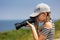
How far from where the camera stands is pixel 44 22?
3.70 m

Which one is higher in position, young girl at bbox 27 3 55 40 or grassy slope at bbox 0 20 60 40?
grassy slope at bbox 0 20 60 40

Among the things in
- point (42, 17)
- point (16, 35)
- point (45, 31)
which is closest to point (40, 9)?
point (42, 17)

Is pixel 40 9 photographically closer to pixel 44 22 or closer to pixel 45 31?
pixel 44 22

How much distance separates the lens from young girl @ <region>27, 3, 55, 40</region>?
3643 mm

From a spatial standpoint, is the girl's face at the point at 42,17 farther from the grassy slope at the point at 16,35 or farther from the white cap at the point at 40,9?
the grassy slope at the point at 16,35

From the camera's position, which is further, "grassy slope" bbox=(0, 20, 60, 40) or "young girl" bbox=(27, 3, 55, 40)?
"grassy slope" bbox=(0, 20, 60, 40)

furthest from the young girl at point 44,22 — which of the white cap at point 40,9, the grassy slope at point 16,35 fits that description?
the grassy slope at point 16,35

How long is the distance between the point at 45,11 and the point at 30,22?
0.79 feet

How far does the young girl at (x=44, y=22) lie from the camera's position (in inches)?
143

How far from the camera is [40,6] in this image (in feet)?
12.1

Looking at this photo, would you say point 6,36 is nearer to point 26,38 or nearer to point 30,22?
point 26,38

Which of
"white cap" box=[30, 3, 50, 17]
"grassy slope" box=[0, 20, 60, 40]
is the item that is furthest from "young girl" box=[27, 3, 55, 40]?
"grassy slope" box=[0, 20, 60, 40]

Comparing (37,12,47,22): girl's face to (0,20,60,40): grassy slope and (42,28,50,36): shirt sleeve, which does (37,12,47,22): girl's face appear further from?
(0,20,60,40): grassy slope

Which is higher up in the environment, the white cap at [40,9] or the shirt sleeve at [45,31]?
the white cap at [40,9]
